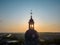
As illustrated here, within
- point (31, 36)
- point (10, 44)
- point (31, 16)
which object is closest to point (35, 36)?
point (31, 36)

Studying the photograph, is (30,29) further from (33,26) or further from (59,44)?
(59,44)

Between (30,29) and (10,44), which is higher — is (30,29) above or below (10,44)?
above

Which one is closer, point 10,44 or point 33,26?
point 33,26

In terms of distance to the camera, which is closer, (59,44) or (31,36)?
(31,36)

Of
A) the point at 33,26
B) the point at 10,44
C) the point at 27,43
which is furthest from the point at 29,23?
the point at 10,44

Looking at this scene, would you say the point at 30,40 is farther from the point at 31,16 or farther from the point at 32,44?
the point at 31,16

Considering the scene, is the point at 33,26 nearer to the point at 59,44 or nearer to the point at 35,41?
the point at 35,41

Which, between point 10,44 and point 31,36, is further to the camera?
point 10,44

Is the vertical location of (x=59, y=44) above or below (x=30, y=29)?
below
